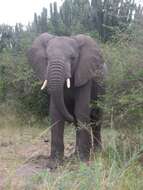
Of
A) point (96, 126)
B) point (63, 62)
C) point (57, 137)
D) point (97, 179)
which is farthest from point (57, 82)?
point (97, 179)

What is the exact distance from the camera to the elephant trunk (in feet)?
22.4

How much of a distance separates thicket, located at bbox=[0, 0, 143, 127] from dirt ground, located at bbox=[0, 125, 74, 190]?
1.00 meters

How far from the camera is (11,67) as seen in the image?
47.3ft

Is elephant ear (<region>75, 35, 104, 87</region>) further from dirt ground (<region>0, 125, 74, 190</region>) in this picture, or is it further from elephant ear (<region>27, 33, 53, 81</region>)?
dirt ground (<region>0, 125, 74, 190</region>)

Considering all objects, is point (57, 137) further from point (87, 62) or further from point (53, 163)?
point (87, 62)

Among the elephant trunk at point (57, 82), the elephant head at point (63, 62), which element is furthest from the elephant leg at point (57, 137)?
the elephant trunk at point (57, 82)

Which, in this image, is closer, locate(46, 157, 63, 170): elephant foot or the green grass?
the green grass

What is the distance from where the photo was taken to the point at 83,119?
7.38 m

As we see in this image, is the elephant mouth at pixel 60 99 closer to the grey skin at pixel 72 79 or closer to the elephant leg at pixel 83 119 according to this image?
the grey skin at pixel 72 79

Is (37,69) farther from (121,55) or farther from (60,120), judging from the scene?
(121,55)

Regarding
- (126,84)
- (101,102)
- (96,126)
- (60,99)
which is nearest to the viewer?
(126,84)

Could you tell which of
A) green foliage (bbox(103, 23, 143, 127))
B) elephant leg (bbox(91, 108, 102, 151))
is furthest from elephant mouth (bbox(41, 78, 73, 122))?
green foliage (bbox(103, 23, 143, 127))

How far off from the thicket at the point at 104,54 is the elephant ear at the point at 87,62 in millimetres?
164

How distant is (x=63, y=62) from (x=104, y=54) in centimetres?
99
